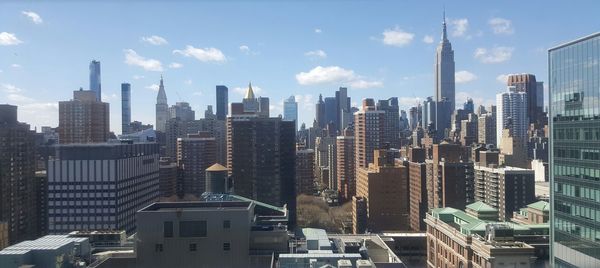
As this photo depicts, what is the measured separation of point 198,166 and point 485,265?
56903 mm

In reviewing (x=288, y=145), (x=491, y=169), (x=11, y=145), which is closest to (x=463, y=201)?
(x=491, y=169)

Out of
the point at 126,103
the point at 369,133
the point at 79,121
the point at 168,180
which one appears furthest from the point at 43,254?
the point at 126,103

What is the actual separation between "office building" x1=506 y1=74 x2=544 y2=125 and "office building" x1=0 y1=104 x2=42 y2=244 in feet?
322

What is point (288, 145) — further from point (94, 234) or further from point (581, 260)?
point (581, 260)

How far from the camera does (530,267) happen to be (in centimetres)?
2417

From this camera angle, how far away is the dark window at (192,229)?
16.8m

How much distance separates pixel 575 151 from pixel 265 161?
36.6 meters

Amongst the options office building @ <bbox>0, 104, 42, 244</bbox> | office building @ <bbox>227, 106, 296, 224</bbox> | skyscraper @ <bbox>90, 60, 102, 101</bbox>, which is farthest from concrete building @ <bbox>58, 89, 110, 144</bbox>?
skyscraper @ <bbox>90, 60, 102, 101</bbox>

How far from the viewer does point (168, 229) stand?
16.8 m

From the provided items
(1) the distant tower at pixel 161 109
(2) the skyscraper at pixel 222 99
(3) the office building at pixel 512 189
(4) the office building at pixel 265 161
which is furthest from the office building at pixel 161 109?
(3) the office building at pixel 512 189

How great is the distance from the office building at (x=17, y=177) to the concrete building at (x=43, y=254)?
116ft

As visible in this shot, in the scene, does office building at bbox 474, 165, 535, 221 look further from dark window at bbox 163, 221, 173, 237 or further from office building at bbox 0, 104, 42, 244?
office building at bbox 0, 104, 42, 244

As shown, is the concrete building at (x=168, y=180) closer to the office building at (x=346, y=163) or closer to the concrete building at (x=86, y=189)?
the office building at (x=346, y=163)

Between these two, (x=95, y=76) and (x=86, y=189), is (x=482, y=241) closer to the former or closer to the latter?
(x=86, y=189)
